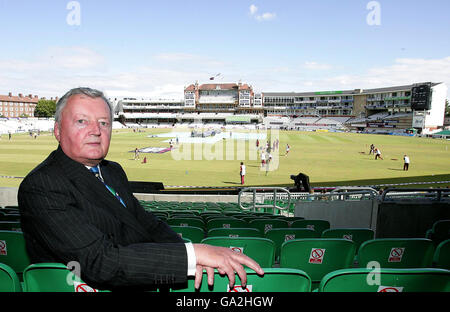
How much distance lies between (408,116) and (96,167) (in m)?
118

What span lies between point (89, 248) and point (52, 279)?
0.42 metres

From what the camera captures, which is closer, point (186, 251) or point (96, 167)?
point (186, 251)

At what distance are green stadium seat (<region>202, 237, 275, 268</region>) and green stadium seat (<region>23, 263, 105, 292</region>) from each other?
1369 millimetres

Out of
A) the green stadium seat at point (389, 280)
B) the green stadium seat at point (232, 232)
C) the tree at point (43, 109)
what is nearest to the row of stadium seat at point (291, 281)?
the green stadium seat at point (389, 280)

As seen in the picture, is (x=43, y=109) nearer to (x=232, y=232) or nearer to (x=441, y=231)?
(x=232, y=232)

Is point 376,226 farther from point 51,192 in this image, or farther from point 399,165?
point 399,165

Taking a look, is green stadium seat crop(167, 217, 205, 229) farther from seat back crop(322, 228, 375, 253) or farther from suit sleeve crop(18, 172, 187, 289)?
suit sleeve crop(18, 172, 187, 289)

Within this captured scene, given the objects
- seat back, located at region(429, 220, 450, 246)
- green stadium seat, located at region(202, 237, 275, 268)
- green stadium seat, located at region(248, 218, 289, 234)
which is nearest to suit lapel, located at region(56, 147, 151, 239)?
green stadium seat, located at region(202, 237, 275, 268)

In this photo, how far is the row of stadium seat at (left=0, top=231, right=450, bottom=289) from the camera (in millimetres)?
2670

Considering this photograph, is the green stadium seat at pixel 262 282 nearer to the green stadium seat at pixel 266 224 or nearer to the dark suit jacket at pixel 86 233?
the dark suit jacket at pixel 86 233

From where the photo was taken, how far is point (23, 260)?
290cm

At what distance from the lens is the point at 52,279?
1687mm
